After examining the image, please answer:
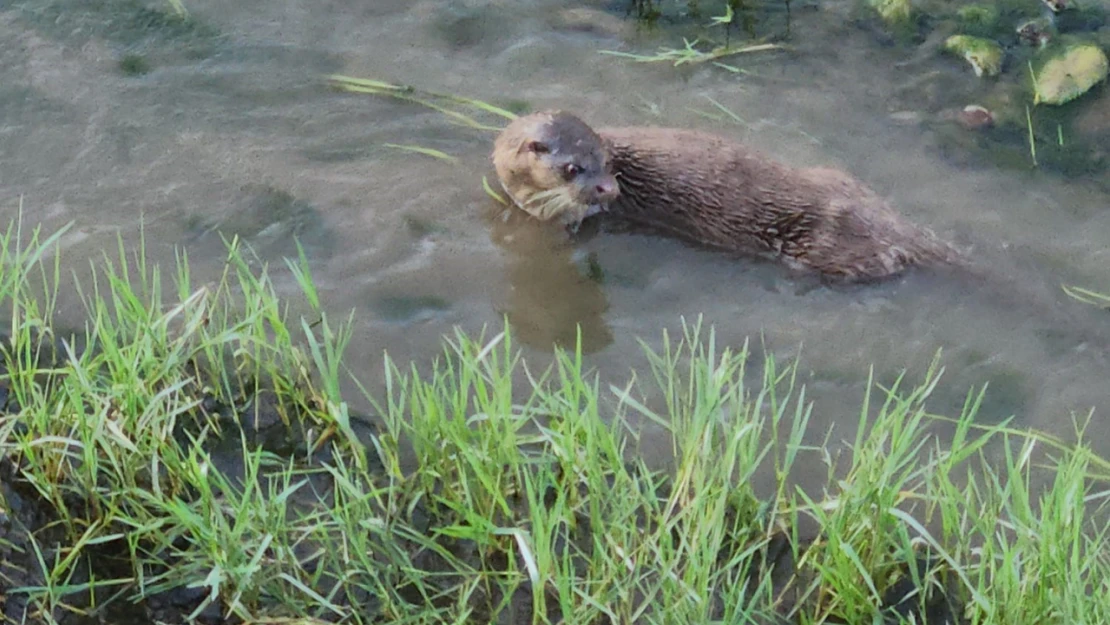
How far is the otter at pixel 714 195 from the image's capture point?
373 centimetres

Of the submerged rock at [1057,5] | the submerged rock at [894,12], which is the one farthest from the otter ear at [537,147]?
the submerged rock at [1057,5]

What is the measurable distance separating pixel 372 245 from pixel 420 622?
150 cm

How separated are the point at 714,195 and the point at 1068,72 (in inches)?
60.6

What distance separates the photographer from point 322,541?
2613 millimetres

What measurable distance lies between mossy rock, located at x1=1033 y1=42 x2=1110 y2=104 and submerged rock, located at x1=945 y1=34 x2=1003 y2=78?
142 mm

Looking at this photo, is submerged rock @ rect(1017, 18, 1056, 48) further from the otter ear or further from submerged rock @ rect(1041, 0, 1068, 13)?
the otter ear

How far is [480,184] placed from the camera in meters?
4.11

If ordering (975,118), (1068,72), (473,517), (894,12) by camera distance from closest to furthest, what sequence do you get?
(473,517), (975,118), (1068,72), (894,12)

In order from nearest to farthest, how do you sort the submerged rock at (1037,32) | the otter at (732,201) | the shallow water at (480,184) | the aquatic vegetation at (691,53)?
1. the shallow water at (480,184)
2. the otter at (732,201)
3. the aquatic vegetation at (691,53)
4. the submerged rock at (1037,32)

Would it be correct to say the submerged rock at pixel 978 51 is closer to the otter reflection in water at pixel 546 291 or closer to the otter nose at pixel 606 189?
the otter nose at pixel 606 189

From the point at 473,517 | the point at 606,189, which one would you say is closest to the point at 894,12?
the point at 606,189

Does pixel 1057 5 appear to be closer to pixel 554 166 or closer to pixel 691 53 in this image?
pixel 691 53

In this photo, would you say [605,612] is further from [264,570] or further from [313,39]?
[313,39]

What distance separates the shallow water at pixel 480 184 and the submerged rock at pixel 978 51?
9cm
